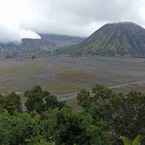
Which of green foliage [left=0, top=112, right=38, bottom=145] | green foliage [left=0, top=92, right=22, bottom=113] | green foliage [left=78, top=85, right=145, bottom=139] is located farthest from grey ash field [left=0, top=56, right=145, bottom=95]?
green foliage [left=0, top=112, right=38, bottom=145]

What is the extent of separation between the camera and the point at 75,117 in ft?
142

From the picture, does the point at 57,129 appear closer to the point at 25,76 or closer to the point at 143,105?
the point at 143,105

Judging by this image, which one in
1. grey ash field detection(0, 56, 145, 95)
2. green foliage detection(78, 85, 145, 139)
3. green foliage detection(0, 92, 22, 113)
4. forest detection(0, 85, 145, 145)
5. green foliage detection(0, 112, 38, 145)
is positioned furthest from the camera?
grey ash field detection(0, 56, 145, 95)

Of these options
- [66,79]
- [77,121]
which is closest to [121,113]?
[77,121]

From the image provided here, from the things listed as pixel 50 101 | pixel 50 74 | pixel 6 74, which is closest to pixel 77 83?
pixel 50 74

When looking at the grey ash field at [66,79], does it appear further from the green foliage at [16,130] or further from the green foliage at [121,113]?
the green foliage at [16,130]

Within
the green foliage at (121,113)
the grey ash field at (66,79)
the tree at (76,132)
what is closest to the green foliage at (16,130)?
the tree at (76,132)

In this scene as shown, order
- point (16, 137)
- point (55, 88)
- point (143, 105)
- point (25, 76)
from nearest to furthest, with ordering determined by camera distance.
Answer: point (16, 137)
point (143, 105)
point (55, 88)
point (25, 76)

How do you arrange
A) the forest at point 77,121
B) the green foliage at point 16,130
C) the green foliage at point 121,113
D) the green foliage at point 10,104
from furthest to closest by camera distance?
the green foliage at point 10,104, the green foliage at point 121,113, the forest at point 77,121, the green foliage at point 16,130

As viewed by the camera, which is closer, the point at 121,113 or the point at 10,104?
the point at 121,113

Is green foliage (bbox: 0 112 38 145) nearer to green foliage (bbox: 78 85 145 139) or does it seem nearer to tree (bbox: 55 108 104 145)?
tree (bbox: 55 108 104 145)

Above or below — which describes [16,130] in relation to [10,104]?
above

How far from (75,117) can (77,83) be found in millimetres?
96987

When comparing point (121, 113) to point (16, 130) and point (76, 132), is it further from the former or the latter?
point (16, 130)
